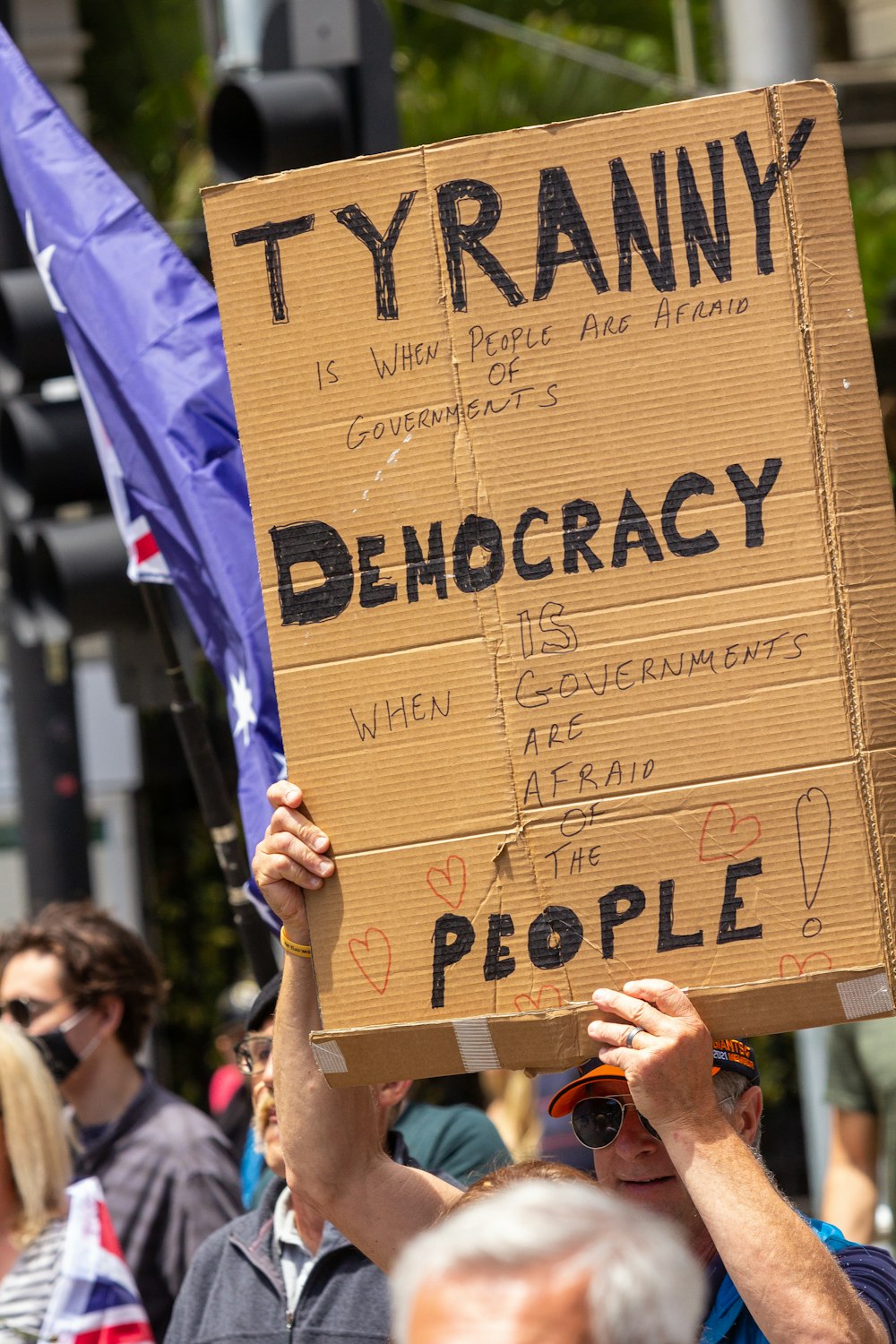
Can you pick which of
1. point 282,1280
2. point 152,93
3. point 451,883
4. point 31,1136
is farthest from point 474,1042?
point 152,93

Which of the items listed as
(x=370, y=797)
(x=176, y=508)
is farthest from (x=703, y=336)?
(x=176, y=508)

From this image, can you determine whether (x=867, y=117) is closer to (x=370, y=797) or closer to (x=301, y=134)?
(x=301, y=134)

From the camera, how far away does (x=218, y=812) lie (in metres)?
3.95

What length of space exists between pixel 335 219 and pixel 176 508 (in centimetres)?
134

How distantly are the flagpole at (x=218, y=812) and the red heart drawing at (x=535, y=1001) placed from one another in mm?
1561

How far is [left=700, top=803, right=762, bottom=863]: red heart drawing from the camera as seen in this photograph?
2.28m

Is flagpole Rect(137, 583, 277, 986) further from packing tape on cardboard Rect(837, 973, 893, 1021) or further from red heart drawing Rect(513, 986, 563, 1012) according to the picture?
packing tape on cardboard Rect(837, 973, 893, 1021)

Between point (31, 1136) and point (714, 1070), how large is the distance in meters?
1.79

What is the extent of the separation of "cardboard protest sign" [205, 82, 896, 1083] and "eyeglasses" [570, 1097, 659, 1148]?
19 cm

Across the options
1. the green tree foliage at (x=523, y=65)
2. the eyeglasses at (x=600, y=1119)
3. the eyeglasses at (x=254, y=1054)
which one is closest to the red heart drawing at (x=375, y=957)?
the eyeglasses at (x=600, y=1119)

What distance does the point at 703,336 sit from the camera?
2.35 meters

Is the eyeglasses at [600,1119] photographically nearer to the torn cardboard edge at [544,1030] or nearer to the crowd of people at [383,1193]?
the crowd of people at [383,1193]

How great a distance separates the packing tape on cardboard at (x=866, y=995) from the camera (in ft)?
7.30

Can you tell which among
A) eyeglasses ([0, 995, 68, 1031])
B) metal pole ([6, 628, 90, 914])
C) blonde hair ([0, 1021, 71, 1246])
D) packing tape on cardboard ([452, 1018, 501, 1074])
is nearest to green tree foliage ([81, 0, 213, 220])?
metal pole ([6, 628, 90, 914])
